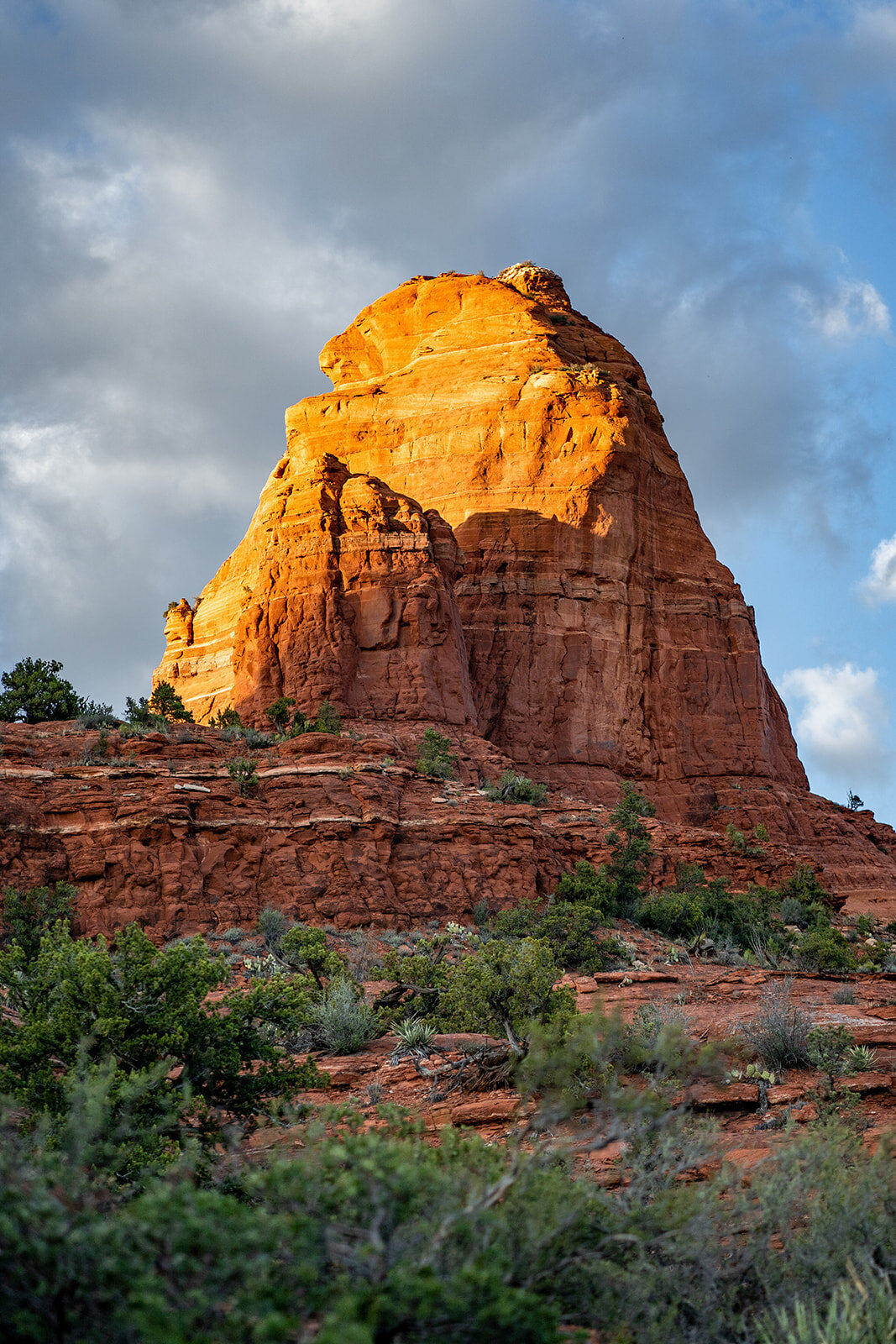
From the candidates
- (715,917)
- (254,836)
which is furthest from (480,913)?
(715,917)

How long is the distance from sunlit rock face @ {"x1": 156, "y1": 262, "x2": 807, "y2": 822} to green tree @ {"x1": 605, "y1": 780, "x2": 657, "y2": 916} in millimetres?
11475

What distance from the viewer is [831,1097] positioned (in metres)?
9.23

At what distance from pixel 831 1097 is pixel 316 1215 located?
6.31 metres

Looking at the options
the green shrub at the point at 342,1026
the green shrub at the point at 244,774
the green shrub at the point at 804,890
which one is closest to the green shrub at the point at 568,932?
the green shrub at the point at 342,1026

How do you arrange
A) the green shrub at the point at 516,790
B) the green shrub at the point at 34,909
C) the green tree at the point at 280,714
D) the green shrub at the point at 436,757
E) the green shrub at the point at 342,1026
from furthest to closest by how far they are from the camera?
1. the green tree at the point at 280,714
2. the green shrub at the point at 516,790
3. the green shrub at the point at 436,757
4. the green shrub at the point at 34,909
5. the green shrub at the point at 342,1026

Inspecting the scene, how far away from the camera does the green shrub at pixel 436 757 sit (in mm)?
32562

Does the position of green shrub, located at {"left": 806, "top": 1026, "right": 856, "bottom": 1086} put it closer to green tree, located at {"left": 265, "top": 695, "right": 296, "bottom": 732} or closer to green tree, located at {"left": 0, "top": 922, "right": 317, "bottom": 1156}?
green tree, located at {"left": 0, "top": 922, "right": 317, "bottom": 1156}

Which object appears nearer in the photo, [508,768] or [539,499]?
[508,768]

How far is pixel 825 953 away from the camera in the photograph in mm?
20422

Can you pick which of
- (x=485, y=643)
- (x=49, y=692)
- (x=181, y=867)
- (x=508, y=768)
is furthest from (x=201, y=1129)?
(x=485, y=643)

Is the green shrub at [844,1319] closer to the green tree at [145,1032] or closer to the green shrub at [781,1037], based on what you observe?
the green tree at [145,1032]

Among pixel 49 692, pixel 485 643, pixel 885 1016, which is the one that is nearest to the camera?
pixel 885 1016

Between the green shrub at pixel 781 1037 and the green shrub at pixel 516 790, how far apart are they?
20.8 meters

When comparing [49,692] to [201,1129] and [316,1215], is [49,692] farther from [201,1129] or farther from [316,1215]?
[316,1215]
